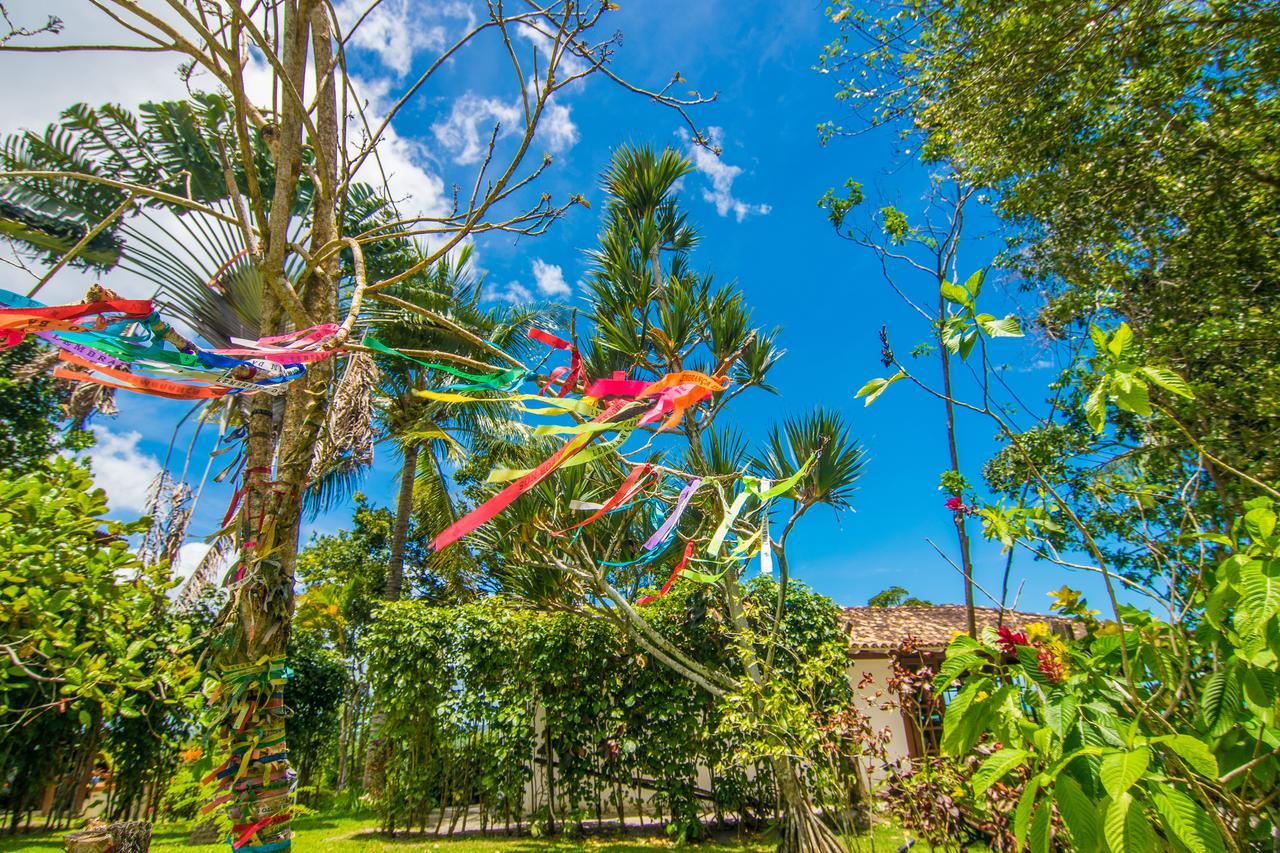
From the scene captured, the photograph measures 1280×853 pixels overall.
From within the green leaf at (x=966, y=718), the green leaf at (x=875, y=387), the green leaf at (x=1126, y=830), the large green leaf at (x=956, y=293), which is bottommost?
the green leaf at (x=1126, y=830)

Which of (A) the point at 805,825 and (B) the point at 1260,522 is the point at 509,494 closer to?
(B) the point at 1260,522

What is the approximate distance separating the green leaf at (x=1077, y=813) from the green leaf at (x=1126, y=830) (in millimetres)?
137

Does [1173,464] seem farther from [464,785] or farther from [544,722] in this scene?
[464,785]

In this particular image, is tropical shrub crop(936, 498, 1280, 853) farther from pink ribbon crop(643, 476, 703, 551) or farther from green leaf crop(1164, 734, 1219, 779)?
pink ribbon crop(643, 476, 703, 551)

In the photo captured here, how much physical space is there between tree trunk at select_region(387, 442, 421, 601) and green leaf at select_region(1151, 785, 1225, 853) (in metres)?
9.20

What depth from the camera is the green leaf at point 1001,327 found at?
1.66 m

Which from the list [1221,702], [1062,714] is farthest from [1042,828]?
[1221,702]

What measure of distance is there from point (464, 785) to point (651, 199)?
7.10m

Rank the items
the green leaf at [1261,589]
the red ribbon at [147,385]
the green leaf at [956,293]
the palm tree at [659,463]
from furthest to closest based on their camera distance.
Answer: the palm tree at [659,463] → the red ribbon at [147,385] → the green leaf at [956,293] → the green leaf at [1261,589]

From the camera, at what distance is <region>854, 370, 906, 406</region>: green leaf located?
1.86m

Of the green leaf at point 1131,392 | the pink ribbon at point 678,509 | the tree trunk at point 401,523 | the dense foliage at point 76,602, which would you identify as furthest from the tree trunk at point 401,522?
the green leaf at point 1131,392

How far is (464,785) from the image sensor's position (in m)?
6.88

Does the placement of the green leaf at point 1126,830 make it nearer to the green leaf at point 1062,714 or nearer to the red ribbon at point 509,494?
the green leaf at point 1062,714

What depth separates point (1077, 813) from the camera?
46.4 inches
